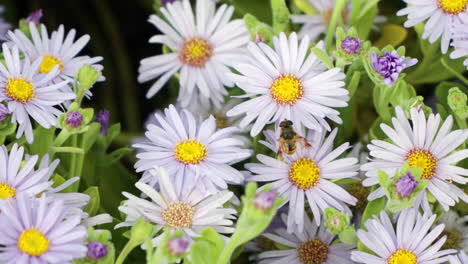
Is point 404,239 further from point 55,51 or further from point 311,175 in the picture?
point 55,51

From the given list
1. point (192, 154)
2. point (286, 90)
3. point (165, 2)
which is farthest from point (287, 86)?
point (165, 2)

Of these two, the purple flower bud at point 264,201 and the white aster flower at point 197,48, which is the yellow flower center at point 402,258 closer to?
the purple flower bud at point 264,201

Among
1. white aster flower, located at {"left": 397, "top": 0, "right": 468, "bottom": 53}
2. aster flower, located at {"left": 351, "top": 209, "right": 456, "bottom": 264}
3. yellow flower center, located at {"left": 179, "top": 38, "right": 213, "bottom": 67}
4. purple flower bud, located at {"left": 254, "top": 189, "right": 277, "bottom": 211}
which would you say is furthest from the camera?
yellow flower center, located at {"left": 179, "top": 38, "right": 213, "bottom": 67}

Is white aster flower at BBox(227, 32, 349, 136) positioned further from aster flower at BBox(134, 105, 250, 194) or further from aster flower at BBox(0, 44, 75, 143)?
aster flower at BBox(0, 44, 75, 143)

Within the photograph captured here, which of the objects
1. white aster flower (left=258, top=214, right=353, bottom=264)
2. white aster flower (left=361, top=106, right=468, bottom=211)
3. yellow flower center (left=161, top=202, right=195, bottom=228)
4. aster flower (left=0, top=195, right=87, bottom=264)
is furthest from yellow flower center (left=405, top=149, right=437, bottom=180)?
aster flower (left=0, top=195, right=87, bottom=264)

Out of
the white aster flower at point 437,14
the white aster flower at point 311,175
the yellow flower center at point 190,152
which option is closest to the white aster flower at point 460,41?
the white aster flower at point 437,14

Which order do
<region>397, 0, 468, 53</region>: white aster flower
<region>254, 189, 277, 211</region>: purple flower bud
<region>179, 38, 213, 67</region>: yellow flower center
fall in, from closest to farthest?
1. <region>254, 189, 277, 211</region>: purple flower bud
2. <region>397, 0, 468, 53</region>: white aster flower
3. <region>179, 38, 213, 67</region>: yellow flower center

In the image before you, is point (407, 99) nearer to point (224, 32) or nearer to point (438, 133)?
point (438, 133)
